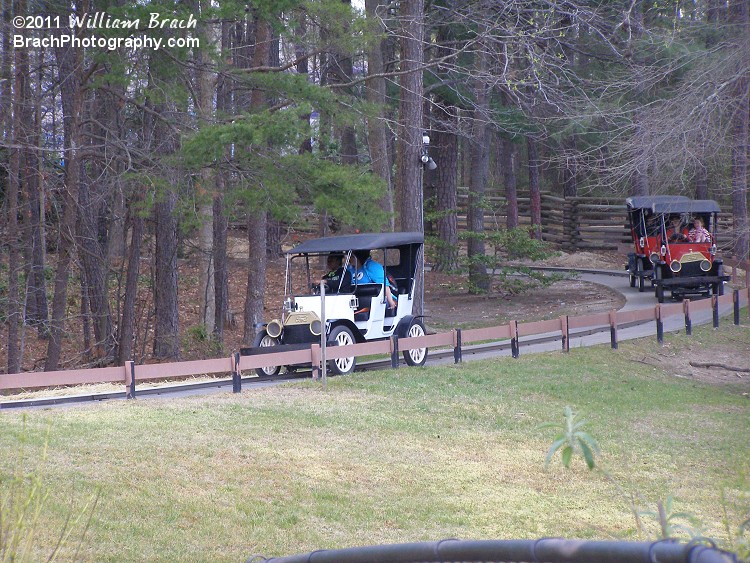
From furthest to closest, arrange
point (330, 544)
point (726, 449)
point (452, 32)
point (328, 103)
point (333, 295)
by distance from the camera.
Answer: point (452, 32) → point (328, 103) → point (333, 295) → point (726, 449) → point (330, 544)

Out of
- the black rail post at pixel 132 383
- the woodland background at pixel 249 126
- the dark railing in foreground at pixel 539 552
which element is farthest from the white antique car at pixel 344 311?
the dark railing in foreground at pixel 539 552

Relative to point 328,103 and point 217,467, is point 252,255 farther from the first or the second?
point 217,467

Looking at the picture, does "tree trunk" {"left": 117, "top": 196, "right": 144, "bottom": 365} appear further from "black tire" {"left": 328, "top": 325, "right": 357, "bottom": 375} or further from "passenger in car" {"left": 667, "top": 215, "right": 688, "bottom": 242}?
"passenger in car" {"left": 667, "top": 215, "right": 688, "bottom": 242}

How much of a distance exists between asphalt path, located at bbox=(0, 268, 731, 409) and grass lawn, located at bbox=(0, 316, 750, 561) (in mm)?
908

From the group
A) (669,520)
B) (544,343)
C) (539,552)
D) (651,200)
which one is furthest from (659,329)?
(539,552)

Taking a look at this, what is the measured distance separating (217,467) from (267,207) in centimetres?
739

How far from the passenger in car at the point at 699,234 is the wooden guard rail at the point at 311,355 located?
304 centimetres

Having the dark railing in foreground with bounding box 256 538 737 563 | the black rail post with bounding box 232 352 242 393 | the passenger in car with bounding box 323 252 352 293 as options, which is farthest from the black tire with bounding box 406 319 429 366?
the dark railing in foreground with bounding box 256 538 737 563

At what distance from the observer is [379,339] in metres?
16.5

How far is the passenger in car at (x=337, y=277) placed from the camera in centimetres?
1563

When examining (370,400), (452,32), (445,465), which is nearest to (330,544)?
(445,465)

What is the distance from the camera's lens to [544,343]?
64.4ft

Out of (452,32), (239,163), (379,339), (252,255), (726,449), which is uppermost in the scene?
(452,32)

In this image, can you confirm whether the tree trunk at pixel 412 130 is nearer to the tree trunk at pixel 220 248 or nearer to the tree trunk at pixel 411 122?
the tree trunk at pixel 411 122
